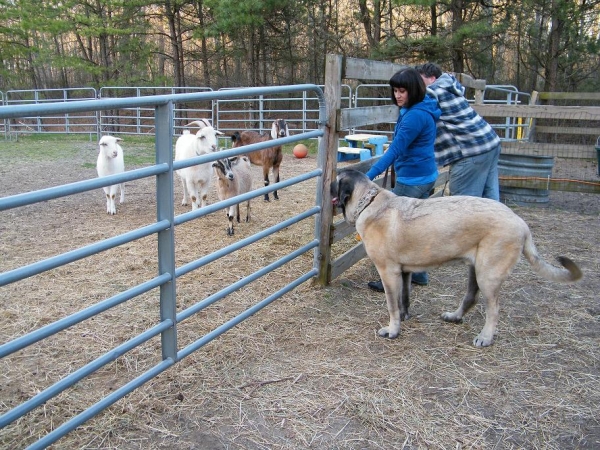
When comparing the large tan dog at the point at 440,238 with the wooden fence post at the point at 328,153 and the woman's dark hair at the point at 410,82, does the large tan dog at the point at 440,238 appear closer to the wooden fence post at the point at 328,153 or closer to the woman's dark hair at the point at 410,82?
the wooden fence post at the point at 328,153

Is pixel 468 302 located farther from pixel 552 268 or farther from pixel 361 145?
pixel 361 145

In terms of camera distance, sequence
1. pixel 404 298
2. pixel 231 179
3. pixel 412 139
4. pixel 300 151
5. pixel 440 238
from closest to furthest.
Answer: pixel 440 238 → pixel 412 139 → pixel 404 298 → pixel 231 179 → pixel 300 151

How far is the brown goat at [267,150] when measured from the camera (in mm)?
8719

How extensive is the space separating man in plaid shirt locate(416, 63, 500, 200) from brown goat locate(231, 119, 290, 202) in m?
3.94

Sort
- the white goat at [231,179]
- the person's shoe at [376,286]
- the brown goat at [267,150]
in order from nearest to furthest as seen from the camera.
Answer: the person's shoe at [376,286] < the white goat at [231,179] < the brown goat at [267,150]

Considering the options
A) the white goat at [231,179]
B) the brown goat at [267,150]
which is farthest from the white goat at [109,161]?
the brown goat at [267,150]

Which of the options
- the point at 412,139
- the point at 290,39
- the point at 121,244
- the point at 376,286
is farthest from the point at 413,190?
the point at 290,39

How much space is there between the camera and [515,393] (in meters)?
3.17

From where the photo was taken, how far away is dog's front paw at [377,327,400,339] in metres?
3.84

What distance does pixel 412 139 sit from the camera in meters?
4.04

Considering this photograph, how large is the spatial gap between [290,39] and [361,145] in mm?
15089

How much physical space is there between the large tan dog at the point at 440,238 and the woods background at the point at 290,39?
473 inches

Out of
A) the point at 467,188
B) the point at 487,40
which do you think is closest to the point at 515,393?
the point at 467,188

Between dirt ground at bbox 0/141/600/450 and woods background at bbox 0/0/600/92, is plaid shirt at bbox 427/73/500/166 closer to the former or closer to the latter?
dirt ground at bbox 0/141/600/450
